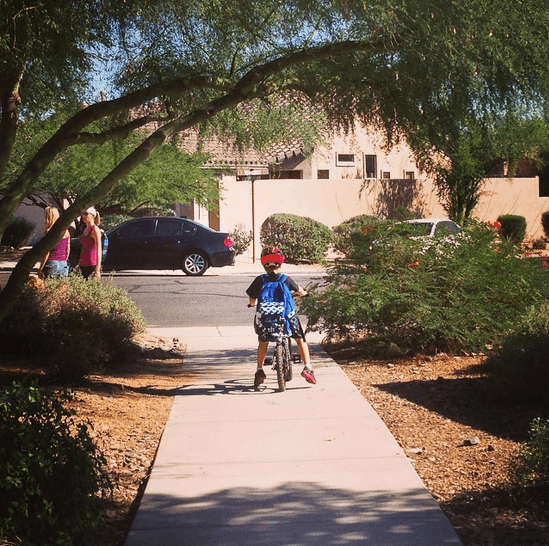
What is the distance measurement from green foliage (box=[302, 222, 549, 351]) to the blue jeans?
14.7ft

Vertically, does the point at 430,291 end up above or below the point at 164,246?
below

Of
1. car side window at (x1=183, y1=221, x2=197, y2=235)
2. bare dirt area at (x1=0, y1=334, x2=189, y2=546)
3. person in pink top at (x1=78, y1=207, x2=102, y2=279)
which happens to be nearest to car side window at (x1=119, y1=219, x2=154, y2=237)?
car side window at (x1=183, y1=221, x2=197, y2=235)

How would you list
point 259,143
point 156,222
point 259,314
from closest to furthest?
point 259,314
point 259,143
point 156,222

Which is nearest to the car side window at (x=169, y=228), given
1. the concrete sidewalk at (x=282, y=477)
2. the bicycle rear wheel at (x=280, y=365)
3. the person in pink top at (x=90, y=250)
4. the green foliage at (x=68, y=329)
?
the person in pink top at (x=90, y=250)

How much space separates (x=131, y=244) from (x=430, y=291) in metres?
15.4

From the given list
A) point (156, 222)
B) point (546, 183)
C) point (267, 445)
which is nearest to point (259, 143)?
point (267, 445)

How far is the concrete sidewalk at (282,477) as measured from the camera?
5.55 m

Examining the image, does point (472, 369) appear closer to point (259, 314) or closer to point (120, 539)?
point (259, 314)

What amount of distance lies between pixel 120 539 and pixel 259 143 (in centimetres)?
759

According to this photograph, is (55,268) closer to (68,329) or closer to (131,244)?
(68,329)

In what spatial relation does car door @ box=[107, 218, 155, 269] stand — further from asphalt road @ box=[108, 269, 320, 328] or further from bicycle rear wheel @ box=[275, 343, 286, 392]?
bicycle rear wheel @ box=[275, 343, 286, 392]

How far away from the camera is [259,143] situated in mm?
12539

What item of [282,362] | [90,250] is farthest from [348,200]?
[282,362]

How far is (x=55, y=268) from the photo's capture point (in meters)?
15.0
